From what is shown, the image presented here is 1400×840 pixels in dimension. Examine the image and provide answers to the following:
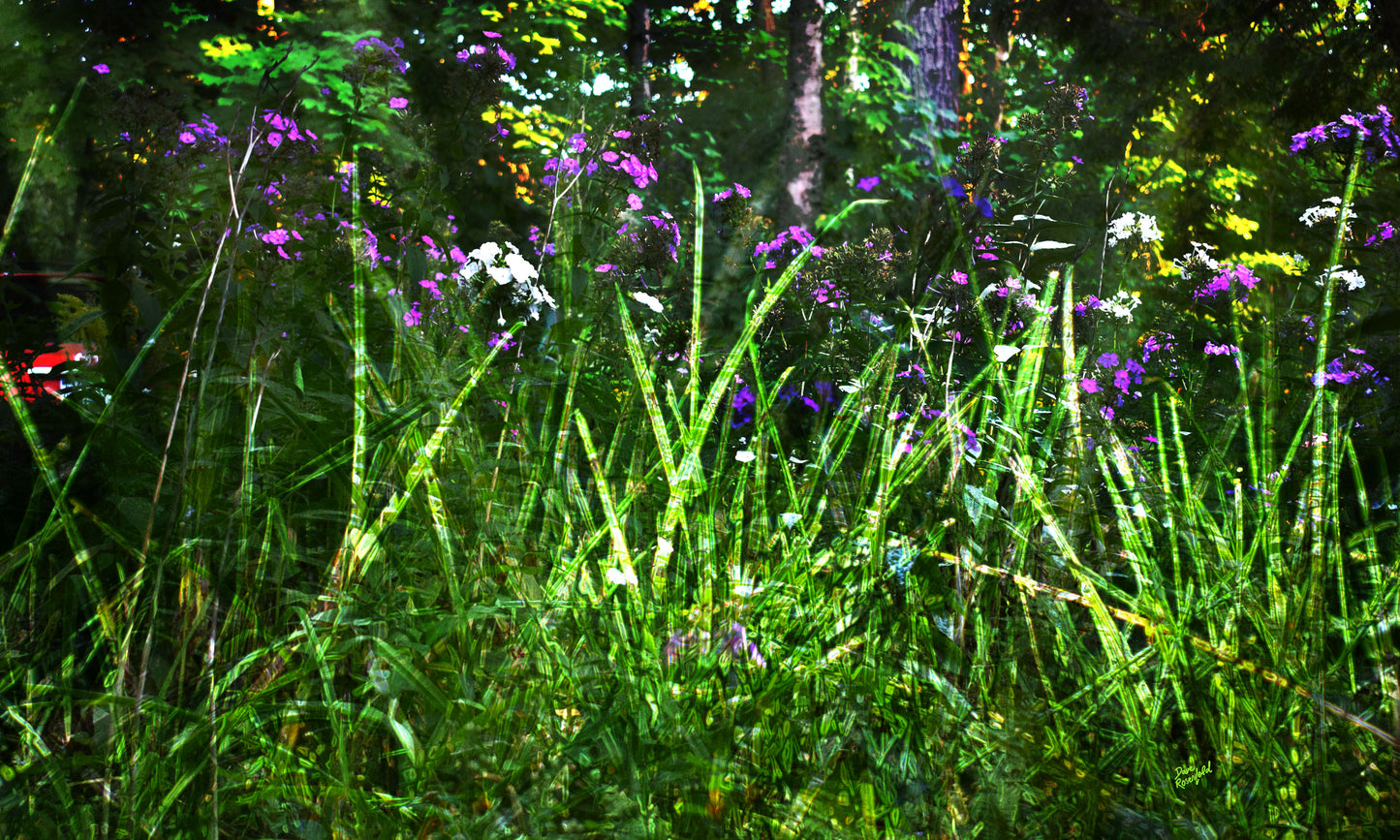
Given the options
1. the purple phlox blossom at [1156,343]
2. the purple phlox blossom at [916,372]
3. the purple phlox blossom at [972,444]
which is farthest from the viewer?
the purple phlox blossom at [1156,343]

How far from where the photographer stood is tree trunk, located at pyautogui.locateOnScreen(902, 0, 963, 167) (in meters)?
8.60

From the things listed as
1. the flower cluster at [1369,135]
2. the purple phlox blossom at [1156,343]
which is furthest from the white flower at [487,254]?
the flower cluster at [1369,135]

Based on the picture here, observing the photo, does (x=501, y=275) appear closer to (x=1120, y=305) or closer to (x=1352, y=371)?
(x=1120, y=305)

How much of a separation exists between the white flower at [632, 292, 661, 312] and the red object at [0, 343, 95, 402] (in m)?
1.10

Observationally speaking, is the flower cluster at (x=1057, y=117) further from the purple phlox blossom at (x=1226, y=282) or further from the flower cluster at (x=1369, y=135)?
the purple phlox blossom at (x=1226, y=282)

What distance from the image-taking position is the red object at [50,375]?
6.10ft

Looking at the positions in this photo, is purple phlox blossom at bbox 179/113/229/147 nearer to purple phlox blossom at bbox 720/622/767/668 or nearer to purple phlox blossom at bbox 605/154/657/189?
purple phlox blossom at bbox 605/154/657/189

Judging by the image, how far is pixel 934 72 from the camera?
895 centimetres

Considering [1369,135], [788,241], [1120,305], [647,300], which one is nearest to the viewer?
[647,300]

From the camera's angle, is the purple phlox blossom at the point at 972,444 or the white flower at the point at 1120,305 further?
the white flower at the point at 1120,305

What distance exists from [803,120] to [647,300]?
7.09 meters

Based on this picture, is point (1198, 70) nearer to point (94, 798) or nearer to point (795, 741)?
point (795, 741)
